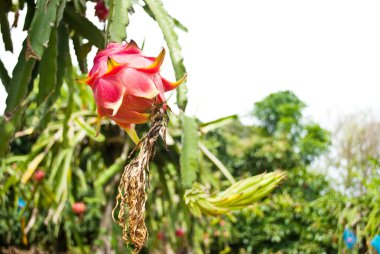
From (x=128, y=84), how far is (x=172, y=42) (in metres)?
0.24

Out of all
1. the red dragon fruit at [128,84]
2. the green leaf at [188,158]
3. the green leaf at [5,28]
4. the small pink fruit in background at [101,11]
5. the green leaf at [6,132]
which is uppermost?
the green leaf at [5,28]

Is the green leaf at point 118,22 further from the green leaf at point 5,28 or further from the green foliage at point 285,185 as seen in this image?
the green foliage at point 285,185

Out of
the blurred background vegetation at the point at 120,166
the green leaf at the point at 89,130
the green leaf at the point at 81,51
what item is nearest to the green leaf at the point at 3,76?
the blurred background vegetation at the point at 120,166

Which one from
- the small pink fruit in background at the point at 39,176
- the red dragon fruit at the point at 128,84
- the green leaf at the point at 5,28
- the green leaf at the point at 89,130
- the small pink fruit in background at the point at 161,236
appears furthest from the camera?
the small pink fruit in background at the point at 161,236

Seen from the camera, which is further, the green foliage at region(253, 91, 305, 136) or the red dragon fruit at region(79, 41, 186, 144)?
the green foliage at region(253, 91, 305, 136)

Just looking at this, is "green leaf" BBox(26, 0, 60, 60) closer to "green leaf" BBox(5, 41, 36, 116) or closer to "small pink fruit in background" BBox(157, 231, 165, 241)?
"green leaf" BBox(5, 41, 36, 116)

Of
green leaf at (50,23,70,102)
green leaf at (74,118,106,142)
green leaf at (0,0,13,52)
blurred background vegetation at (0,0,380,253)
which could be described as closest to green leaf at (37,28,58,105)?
blurred background vegetation at (0,0,380,253)

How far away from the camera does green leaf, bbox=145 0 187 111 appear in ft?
2.54

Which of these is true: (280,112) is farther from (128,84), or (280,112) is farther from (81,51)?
(128,84)

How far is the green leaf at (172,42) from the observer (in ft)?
2.54

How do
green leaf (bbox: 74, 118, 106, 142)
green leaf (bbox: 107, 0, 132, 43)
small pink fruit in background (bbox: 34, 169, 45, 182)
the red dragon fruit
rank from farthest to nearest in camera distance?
small pink fruit in background (bbox: 34, 169, 45, 182)
green leaf (bbox: 74, 118, 106, 142)
green leaf (bbox: 107, 0, 132, 43)
the red dragon fruit

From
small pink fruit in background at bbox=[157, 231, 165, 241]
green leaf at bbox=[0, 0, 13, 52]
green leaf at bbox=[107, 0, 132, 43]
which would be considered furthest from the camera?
small pink fruit in background at bbox=[157, 231, 165, 241]

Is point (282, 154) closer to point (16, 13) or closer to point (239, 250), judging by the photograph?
point (239, 250)

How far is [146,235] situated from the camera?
2.16 feet
